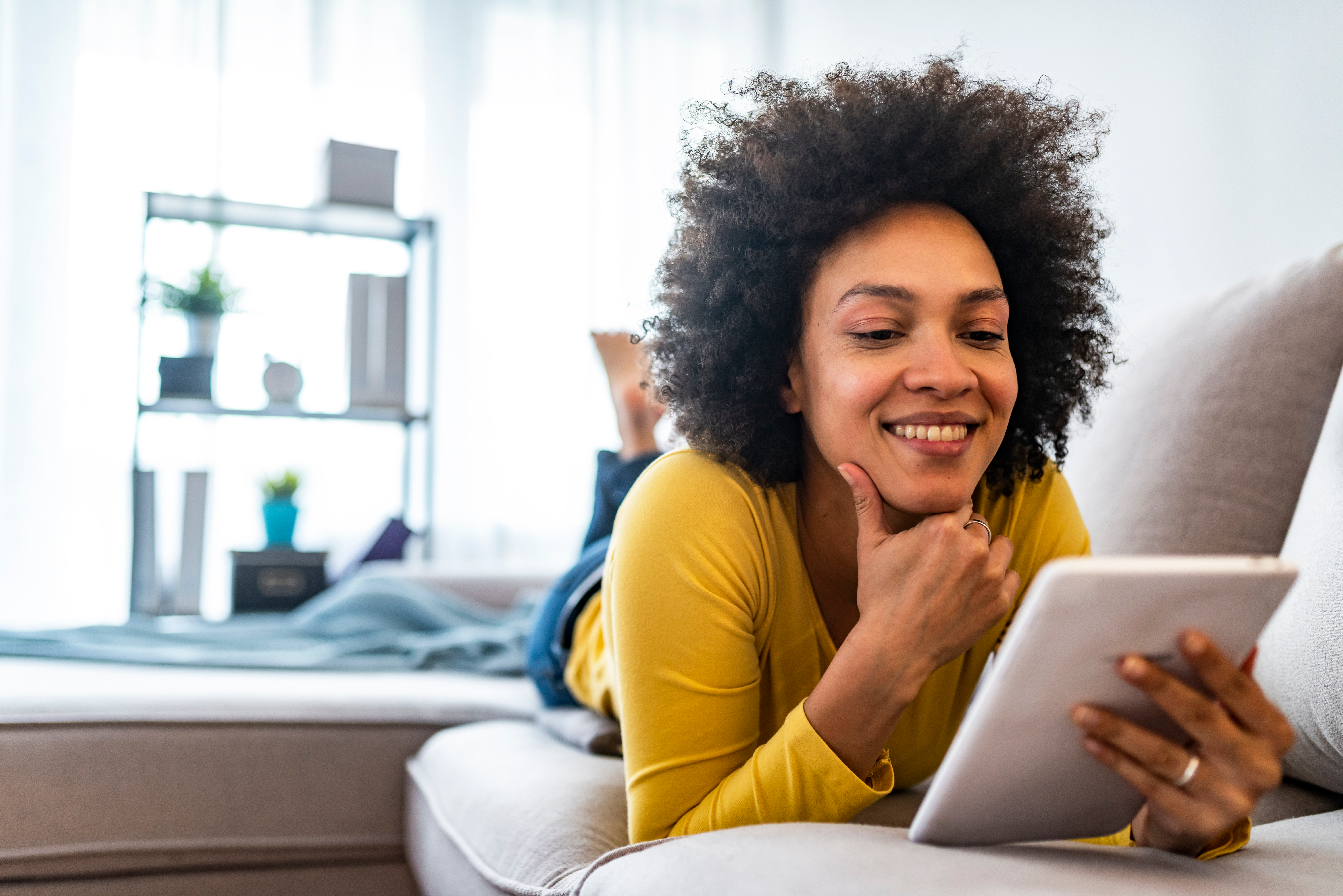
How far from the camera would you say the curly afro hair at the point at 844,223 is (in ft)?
3.15

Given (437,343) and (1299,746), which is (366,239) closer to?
(437,343)

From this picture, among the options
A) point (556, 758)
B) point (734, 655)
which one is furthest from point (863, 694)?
point (556, 758)

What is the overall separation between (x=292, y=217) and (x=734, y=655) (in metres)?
2.80

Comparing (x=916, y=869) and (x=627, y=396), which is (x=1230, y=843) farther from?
(x=627, y=396)

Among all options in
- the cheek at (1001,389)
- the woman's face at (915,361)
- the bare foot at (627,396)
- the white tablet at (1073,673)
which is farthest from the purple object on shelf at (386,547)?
the white tablet at (1073,673)

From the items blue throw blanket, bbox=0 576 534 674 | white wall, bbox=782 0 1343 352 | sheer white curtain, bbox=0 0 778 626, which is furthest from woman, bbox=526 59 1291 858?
sheer white curtain, bbox=0 0 778 626

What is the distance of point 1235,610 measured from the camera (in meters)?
0.56

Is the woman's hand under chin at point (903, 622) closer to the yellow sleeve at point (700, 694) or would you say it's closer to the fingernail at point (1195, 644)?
the yellow sleeve at point (700, 694)

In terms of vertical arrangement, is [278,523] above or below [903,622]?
below

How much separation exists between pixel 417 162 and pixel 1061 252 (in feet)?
10.2

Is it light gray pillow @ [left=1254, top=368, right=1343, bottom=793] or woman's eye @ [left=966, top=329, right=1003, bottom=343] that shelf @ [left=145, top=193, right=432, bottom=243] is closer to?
woman's eye @ [left=966, top=329, right=1003, bottom=343]

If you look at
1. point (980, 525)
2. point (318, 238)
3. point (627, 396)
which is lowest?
point (980, 525)

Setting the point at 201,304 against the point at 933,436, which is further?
the point at 201,304

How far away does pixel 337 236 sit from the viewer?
3455 millimetres
